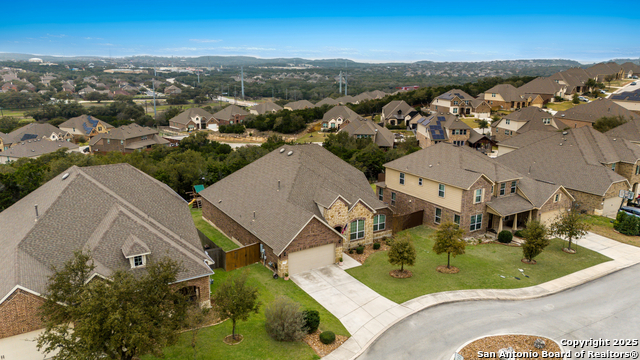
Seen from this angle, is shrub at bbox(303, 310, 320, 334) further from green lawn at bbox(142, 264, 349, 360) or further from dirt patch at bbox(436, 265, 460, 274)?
dirt patch at bbox(436, 265, 460, 274)

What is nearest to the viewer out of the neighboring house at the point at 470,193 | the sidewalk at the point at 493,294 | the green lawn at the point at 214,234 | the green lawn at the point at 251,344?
the green lawn at the point at 251,344

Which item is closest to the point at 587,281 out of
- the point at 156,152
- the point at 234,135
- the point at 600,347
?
the point at 600,347

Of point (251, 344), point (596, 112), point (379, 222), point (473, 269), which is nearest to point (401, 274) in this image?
point (473, 269)

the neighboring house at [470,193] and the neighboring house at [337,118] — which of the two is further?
the neighboring house at [337,118]

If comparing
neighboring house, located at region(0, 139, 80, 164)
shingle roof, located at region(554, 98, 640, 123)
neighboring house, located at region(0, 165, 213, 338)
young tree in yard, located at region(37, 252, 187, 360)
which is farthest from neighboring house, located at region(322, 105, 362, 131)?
young tree in yard, located at region(37, 252, 187, 360)

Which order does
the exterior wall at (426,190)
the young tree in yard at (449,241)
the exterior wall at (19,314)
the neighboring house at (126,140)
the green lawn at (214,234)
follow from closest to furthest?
the exterior wall at (19,314), the young tree in yard at (449,241), the green lawn at (214,234), the exterior wall at (426,190), the neighboring house at (126,140)

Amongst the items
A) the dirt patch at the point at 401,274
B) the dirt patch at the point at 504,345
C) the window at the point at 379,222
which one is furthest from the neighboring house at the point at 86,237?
the window at the point at 379,222

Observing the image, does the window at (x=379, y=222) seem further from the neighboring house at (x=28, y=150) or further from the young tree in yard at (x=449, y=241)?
the neighboring house at (x=28, y=150)
